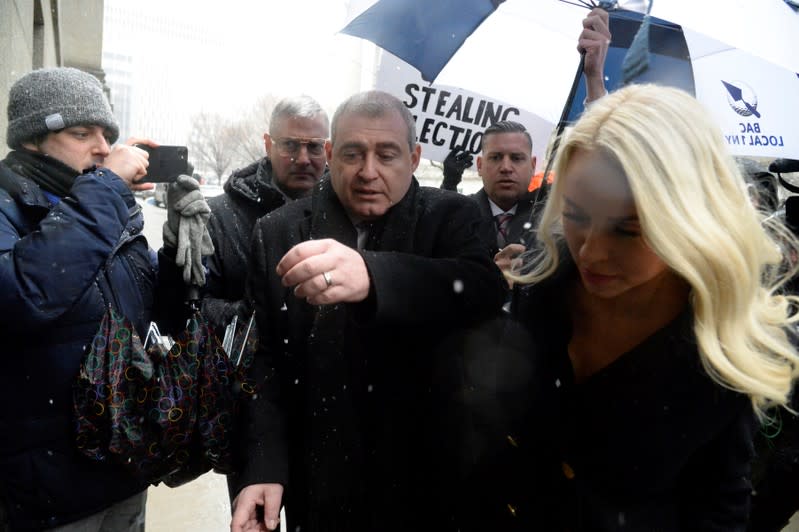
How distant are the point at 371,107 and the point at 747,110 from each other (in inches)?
103

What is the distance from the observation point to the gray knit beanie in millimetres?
1931

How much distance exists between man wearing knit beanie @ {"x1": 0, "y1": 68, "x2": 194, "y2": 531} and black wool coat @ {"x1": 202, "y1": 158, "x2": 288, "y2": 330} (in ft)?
1.66

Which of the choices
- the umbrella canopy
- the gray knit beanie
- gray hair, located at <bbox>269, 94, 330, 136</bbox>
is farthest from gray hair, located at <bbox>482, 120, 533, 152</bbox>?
the gray knit beanie

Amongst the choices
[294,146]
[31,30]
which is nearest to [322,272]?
[294,146]

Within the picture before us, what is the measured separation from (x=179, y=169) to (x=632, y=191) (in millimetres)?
1672

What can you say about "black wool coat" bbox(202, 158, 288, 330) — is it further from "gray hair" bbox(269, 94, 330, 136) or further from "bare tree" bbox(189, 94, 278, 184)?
"bare tree" bbox(189, 94, 278, 184)

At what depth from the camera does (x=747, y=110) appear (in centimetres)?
334

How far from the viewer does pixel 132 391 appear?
5.80 ft

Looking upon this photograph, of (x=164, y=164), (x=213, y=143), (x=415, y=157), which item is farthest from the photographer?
(x=213, y=143)

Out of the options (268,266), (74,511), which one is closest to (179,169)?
(268,266)

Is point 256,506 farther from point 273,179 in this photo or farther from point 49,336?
point 273,179

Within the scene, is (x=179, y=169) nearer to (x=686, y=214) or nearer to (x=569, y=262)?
(x=569, y=262)

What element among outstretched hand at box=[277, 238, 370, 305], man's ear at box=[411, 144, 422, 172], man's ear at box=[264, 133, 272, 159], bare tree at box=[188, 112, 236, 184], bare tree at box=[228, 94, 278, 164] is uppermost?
man's ear at box=[411, 144, 422, 172]

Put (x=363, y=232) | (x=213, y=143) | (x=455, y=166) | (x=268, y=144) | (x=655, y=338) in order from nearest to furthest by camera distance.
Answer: (x=655, y=338), (x=363, y=232), (x=268, y=144), (x=455, y=166), (x=213, y=143)
